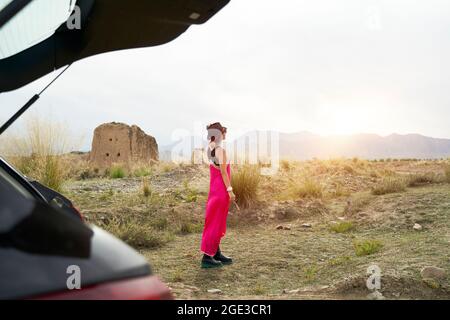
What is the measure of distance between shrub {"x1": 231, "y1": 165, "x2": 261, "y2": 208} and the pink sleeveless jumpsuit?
121 inches

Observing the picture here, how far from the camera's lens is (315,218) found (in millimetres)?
8664

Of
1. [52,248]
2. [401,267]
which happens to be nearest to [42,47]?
[52,248]

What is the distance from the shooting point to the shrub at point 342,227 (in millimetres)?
7580

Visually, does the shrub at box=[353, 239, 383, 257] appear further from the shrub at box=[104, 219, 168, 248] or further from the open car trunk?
the open car trunk

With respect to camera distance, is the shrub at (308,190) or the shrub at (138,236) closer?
the shrub at (138,236)

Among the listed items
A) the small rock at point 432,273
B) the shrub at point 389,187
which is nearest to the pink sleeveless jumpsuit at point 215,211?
the small rock at point 432,273

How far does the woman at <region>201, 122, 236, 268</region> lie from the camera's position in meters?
5.56

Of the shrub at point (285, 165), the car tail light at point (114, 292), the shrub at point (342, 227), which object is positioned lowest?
the shrub at point (342, 227)

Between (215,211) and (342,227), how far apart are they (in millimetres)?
2657

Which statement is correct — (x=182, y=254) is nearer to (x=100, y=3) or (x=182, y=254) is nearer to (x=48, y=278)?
(x=100, y=3)

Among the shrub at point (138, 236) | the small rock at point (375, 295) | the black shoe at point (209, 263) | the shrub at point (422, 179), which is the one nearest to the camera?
the small rock at point (375, 295)

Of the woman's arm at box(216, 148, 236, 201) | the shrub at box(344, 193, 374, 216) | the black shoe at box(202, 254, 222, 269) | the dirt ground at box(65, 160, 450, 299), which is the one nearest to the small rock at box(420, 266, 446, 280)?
the dirt ground at box(65, 160, 450, 299)

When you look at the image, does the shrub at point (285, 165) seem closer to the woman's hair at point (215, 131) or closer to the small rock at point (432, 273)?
the woman's hair at point (215, 131)
